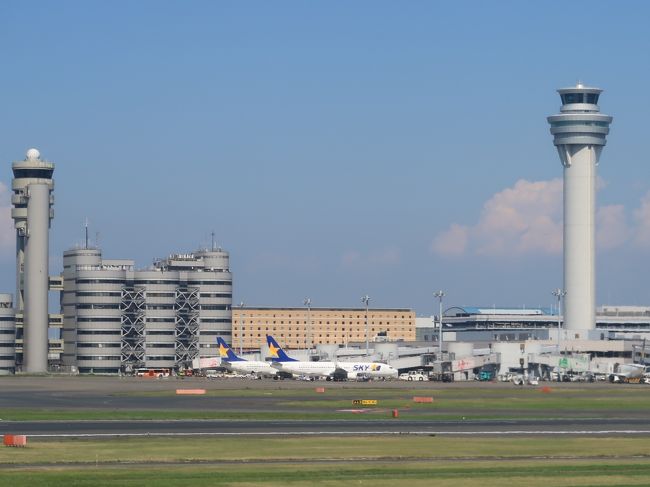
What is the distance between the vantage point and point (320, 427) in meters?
89.1

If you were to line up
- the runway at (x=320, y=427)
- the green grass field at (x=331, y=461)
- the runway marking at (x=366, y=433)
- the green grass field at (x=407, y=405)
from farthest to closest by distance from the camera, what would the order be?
the green grass field at (x=407, y=405) < the runway at (x=320, y=427) < the runway marking at (x=366, y=433) < the green grass field at (x=331, y=461)

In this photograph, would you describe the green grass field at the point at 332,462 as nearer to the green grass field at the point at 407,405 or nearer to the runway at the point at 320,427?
the runway at the point at 320,427

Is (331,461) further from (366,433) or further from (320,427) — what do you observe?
(320,427)

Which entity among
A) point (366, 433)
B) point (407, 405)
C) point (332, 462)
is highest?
point (366, 433)

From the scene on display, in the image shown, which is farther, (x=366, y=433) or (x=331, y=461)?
(x=366, y=433)

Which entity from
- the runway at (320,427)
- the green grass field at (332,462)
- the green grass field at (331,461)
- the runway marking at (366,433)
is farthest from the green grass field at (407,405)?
the green grass field at (332,462)

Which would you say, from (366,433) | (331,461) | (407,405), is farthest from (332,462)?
(407,405)

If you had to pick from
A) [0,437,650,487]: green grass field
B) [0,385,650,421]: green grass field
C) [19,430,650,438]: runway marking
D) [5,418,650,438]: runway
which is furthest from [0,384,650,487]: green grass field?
[0,385,650,421]: green grass field

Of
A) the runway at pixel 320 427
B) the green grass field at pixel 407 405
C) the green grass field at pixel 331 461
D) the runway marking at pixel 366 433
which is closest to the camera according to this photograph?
the green grass field at pixel 331 461

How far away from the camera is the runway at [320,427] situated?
82.8m

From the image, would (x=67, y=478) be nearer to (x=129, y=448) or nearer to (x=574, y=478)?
(x=129, y=448)

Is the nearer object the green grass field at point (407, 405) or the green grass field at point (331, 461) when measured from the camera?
the green grass field at point (331, 461)

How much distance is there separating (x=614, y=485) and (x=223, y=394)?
9526 centimetres

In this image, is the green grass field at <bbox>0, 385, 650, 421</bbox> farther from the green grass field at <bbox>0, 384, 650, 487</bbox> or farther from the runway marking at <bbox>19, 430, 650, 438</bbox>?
the runway marking at <bbox>19, 430, 650, 438</bbox>
